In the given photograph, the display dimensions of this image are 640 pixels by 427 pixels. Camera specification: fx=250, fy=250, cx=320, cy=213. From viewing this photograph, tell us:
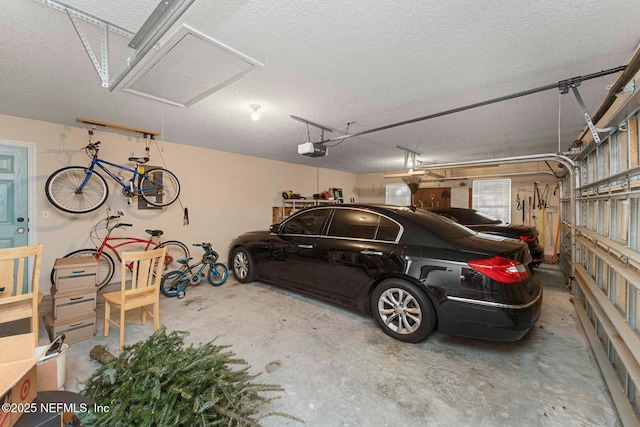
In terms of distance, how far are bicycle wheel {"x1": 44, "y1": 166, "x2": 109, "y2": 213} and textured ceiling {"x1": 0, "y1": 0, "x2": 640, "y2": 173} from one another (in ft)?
2.43

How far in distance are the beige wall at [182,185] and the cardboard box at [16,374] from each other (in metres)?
3.37

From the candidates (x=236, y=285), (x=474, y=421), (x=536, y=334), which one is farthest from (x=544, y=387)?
(x=236, y=285)

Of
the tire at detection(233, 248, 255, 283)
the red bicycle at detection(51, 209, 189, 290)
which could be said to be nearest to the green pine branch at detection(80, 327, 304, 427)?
the tire at detection(233, 248, 255, 283)

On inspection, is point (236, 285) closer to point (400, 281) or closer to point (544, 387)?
point (400, 281)

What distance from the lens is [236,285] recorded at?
13.4ft

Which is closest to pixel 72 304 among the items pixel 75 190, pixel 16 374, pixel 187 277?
pixel 187 277

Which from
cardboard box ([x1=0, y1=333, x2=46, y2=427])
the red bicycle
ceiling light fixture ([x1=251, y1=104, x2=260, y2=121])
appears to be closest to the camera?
cardboard box ([x1=0, y1=333, x2=46, y2=427])

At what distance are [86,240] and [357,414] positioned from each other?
4587 millimetres

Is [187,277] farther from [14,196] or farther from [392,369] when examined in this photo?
[392,369]

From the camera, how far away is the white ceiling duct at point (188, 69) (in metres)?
1.54

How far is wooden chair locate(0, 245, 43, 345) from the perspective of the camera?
1.96 m

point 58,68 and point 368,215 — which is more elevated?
point 58,68

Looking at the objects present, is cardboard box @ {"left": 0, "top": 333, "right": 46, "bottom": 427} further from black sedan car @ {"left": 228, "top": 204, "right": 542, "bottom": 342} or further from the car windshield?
the car windshield

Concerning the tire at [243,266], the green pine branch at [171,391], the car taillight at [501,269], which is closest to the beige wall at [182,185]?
the tire at [243,266]
